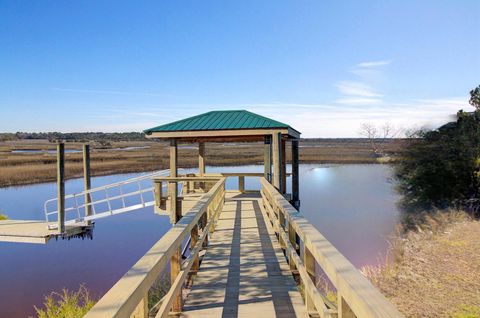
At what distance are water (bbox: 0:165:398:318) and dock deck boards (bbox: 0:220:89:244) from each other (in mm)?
1044

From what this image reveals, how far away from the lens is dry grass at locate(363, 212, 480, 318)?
7.55 metres

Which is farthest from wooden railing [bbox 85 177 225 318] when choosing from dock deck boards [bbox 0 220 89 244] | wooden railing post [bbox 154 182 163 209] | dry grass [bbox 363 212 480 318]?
dock deck boards [bbox 0 220 89 244]

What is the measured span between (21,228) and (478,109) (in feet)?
65.5

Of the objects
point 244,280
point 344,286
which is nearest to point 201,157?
point 244,280

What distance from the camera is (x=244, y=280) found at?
4.42 metres

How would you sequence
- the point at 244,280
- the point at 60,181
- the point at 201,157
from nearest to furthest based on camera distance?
the point at 244,280 → the point at 60,181 → the point at 201,157

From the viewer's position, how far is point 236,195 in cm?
1257

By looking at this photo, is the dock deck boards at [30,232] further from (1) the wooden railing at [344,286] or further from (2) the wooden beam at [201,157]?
(1) the wooden railing at [344,286]

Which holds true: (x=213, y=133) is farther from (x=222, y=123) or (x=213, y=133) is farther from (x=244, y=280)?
(x=244, y=280)

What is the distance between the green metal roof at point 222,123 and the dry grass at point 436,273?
4955mm

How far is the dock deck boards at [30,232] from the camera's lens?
11.5m

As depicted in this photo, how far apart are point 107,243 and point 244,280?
11632 millimetres

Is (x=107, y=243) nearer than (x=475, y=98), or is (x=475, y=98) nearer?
(x=107, y=243)

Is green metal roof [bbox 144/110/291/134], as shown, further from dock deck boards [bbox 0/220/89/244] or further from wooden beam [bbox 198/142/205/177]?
dock deck boards [bbox 0/220/89/244]
